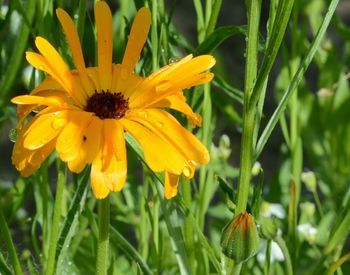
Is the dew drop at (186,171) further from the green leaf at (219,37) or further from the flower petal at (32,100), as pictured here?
the green leaf at (219,37)

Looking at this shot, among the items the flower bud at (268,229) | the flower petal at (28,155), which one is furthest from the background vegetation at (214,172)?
the flower petal at (28,155)

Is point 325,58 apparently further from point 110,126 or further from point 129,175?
point 110,126

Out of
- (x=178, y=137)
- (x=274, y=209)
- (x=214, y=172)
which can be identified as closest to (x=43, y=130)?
(x=178, y=137)

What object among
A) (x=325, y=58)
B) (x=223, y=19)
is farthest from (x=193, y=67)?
(x=223, y=19)

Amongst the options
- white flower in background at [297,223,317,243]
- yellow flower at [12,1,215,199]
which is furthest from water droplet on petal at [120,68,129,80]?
white flower in background at [297,223,317,243]

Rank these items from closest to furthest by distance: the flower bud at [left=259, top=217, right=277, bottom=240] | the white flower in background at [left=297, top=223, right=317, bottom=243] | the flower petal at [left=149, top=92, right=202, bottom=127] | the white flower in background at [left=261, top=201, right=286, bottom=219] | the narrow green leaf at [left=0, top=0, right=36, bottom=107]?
the flower petal at [left=149, top=92, right=202, bottom=127], the flower bud at [left=259, top=217, right=277, bottom=240], the narrow green leaf at [left=0, top=0, right=36, bottom=107], the white flower in background at [left=297, top=223, right=317, bottom=243], the white flower in background at [left=261, top=201, right=286, bottom=219]

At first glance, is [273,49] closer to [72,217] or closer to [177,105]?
[177,105]

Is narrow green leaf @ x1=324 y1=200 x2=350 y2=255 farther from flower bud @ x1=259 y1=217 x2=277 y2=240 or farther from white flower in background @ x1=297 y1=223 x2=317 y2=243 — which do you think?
white flower in background @ x1=297 y1=223 x2=317 y2=243
